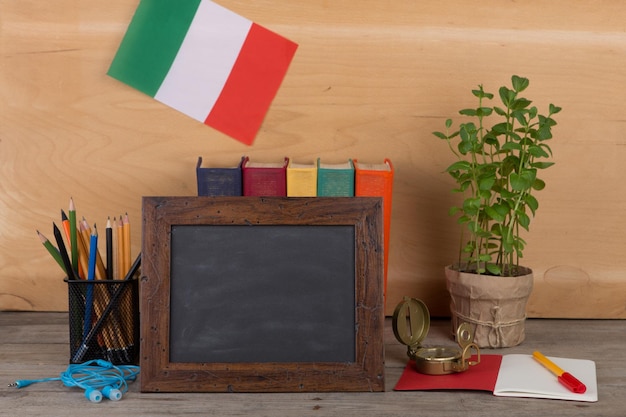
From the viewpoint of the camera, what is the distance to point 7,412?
840mm

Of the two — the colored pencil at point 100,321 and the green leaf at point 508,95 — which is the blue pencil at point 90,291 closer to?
the colored pencil at point 100,321

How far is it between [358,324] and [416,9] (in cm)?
62

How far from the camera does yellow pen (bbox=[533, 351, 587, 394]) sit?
0.90 m

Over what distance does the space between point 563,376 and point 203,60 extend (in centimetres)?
78

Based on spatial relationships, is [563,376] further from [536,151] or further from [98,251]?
[98,251]

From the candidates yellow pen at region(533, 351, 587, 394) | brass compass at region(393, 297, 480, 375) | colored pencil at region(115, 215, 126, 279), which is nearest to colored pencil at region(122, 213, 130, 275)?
colored pencil at region(115, 215, 126, 279)

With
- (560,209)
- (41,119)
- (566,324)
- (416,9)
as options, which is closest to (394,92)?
(416,9)

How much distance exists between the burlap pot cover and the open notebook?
0.07m

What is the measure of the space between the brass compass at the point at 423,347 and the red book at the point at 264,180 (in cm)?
28

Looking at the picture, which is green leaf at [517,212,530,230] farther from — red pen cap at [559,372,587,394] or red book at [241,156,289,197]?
red book at [241,156,289,197]

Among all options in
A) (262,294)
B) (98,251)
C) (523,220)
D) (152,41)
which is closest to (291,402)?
(262,294)

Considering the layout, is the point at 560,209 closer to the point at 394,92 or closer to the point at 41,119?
the point at 394,92

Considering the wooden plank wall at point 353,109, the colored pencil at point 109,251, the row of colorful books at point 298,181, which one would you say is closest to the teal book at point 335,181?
the row of colorful books at point 298,181

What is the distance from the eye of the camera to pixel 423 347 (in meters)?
1.03
